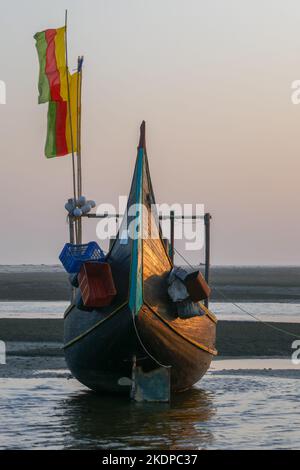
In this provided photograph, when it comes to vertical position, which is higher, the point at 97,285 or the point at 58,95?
the point at 58,95

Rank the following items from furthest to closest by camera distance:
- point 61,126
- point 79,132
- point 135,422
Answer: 1. point 61,126
2. point 79,132
3. point 135,422

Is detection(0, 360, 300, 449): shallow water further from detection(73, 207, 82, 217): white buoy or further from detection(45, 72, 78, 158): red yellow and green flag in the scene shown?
detection(45, 72, 78, 158): red yellow and green flag

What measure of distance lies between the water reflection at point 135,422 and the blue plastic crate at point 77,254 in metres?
2.67

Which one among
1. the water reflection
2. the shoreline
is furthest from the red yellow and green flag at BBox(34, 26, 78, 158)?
the water reflection

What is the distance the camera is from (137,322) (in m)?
19.4

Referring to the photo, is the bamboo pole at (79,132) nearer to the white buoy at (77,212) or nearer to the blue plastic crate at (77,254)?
the white buoy at (77,212)

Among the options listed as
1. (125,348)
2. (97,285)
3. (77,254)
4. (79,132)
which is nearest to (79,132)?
(79,132)

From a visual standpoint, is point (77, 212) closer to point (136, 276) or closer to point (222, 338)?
point (136, 276)

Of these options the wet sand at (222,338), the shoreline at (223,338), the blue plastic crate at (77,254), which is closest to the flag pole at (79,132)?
the blue plastic crate at (77,254)

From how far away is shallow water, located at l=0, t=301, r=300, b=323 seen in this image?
4242 centimetres

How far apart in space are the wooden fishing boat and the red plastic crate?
261mm

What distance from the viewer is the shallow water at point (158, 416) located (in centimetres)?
1639

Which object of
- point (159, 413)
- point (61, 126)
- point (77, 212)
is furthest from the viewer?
point (61, 126)

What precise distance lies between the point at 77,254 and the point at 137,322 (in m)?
2.25
